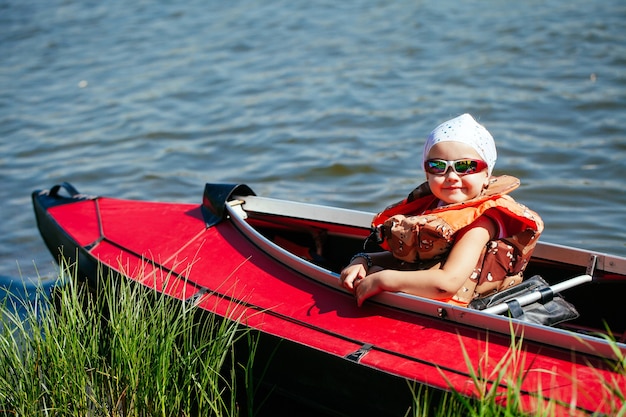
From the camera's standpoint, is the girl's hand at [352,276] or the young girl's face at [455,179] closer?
the young girl's face at [455,179]

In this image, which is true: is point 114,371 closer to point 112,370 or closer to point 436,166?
point 112,370

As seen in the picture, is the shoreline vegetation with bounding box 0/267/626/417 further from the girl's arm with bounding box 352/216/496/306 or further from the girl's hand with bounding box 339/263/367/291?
the girl's hand with bounding box 339/263/367/291

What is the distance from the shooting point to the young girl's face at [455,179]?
3406mm

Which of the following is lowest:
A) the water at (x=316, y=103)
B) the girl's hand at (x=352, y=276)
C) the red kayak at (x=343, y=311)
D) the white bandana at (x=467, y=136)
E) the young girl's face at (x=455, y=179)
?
the water at (x=316, y=103)

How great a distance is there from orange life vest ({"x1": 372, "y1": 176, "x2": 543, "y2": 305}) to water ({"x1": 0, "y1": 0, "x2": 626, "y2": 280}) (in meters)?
2.33

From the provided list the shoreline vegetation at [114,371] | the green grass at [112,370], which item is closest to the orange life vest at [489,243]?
the shoreline vegetation at [114,371]

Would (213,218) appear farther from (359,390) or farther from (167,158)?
(167,158)

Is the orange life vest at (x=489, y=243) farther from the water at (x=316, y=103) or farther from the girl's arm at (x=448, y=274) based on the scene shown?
the water at (x=316, y=103)

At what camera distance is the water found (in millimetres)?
6980

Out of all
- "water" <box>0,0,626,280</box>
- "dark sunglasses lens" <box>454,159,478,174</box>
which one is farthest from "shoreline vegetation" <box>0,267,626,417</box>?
"water" <box>0,0,626,280</box>

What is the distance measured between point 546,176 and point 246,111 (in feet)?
12.2

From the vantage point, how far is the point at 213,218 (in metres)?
4.87

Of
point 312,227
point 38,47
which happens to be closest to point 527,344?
point 312,227

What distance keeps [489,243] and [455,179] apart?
1.07 feet
